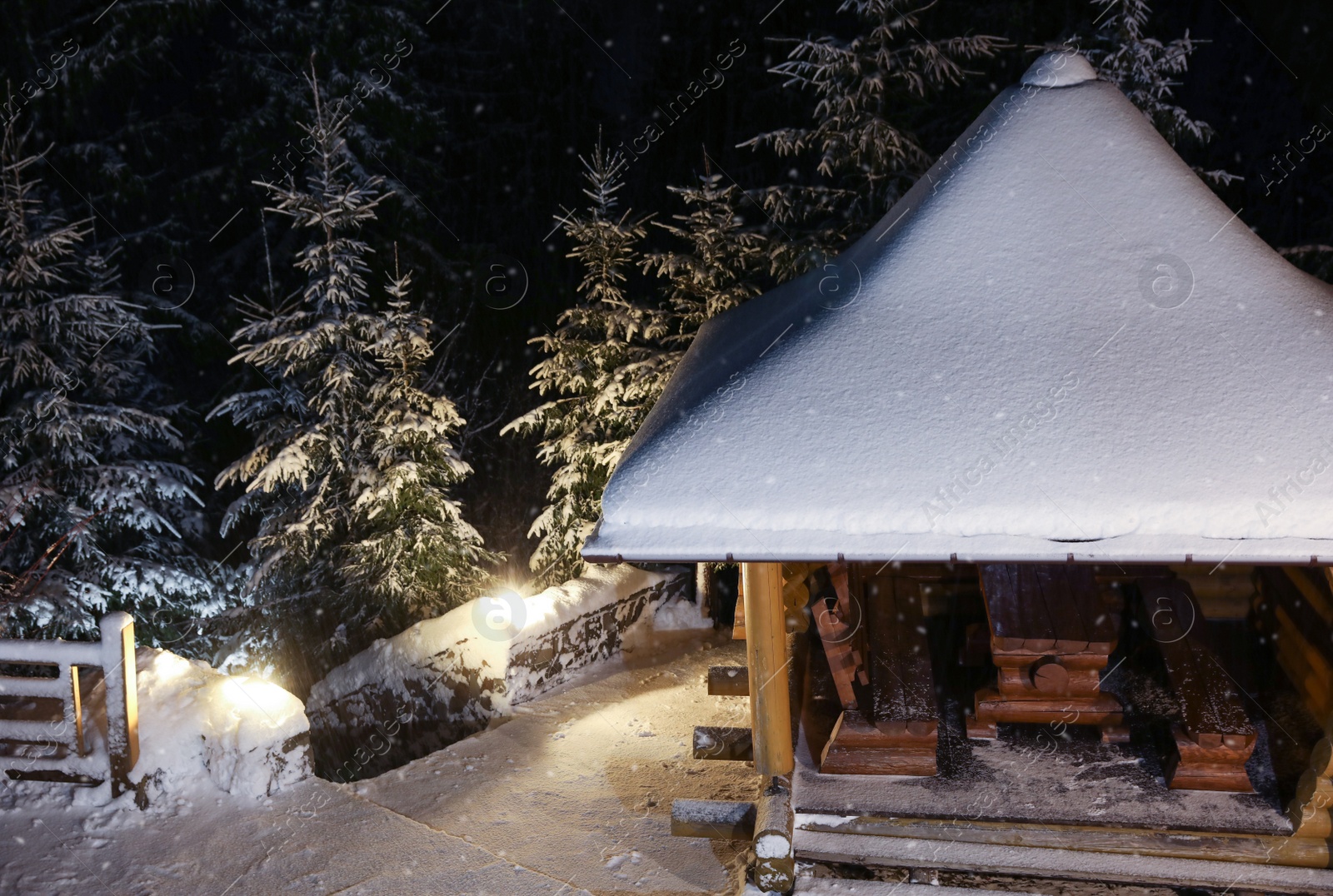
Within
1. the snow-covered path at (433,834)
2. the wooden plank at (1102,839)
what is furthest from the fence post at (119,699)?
the wooden plank at (1102,839)

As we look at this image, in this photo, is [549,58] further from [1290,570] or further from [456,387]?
[1290,570]

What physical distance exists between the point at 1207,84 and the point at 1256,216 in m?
2.78

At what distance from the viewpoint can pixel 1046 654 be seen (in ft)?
17.3

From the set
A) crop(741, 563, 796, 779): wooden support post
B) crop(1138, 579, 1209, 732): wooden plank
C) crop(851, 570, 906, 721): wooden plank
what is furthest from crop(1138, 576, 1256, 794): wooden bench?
crop(741, 563, 796, 779): wooden support post

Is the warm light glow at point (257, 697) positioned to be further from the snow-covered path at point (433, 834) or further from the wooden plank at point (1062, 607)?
the wooden plank at point (1062, 607)

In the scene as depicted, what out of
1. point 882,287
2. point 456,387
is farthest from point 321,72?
point 882,287

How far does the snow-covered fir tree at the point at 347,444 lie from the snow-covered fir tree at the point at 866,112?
166 inches

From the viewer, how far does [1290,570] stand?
19.8 ft

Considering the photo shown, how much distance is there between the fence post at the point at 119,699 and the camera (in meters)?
6.05

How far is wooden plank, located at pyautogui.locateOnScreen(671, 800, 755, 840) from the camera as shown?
17.1 ft

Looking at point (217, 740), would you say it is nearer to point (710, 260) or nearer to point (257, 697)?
point (257, 697)

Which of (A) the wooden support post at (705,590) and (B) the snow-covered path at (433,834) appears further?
(A) the wooden support post at (705,590)

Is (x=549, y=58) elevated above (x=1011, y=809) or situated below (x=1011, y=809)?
above

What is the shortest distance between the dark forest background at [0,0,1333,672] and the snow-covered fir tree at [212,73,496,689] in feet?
9.17
